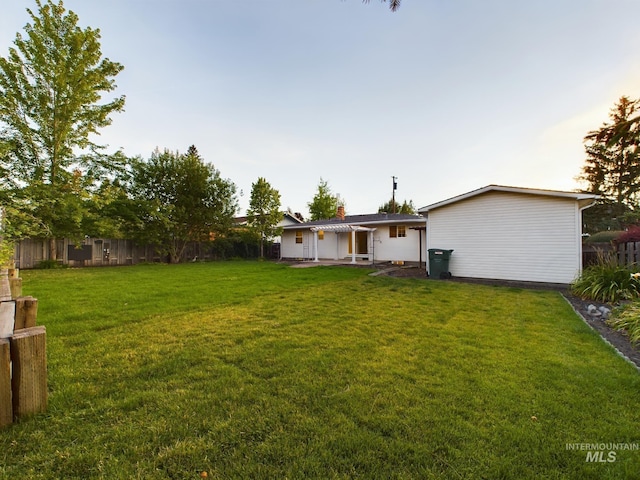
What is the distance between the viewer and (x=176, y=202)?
742 inches

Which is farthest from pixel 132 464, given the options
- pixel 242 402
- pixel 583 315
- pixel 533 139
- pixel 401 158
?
pixel 401 158

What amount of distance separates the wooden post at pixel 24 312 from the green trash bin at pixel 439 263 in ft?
36.5

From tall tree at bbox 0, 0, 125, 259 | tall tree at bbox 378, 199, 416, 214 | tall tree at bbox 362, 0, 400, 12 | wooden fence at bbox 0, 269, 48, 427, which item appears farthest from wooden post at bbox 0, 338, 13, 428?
tall tree at bbox 378, 199, 416, 214

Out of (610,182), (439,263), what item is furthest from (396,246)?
(610,182)

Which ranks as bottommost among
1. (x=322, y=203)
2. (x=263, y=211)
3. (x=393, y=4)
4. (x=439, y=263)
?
(x=439, y=263)

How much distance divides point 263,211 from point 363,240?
305 inches

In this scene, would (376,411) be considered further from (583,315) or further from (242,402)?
(583,315)

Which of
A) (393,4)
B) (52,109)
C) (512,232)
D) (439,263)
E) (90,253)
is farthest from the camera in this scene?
(90,253)

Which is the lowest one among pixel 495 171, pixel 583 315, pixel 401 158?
pixel 583 315

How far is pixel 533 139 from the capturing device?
10.9 meters

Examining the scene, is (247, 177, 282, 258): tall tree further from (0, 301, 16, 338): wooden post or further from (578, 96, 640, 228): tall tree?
(578, 96, 640, 228): tall tree

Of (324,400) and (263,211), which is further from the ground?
(263,211)

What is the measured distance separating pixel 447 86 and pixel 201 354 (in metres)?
11.7

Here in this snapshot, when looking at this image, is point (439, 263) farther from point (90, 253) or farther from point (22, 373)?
point (90, 253)
